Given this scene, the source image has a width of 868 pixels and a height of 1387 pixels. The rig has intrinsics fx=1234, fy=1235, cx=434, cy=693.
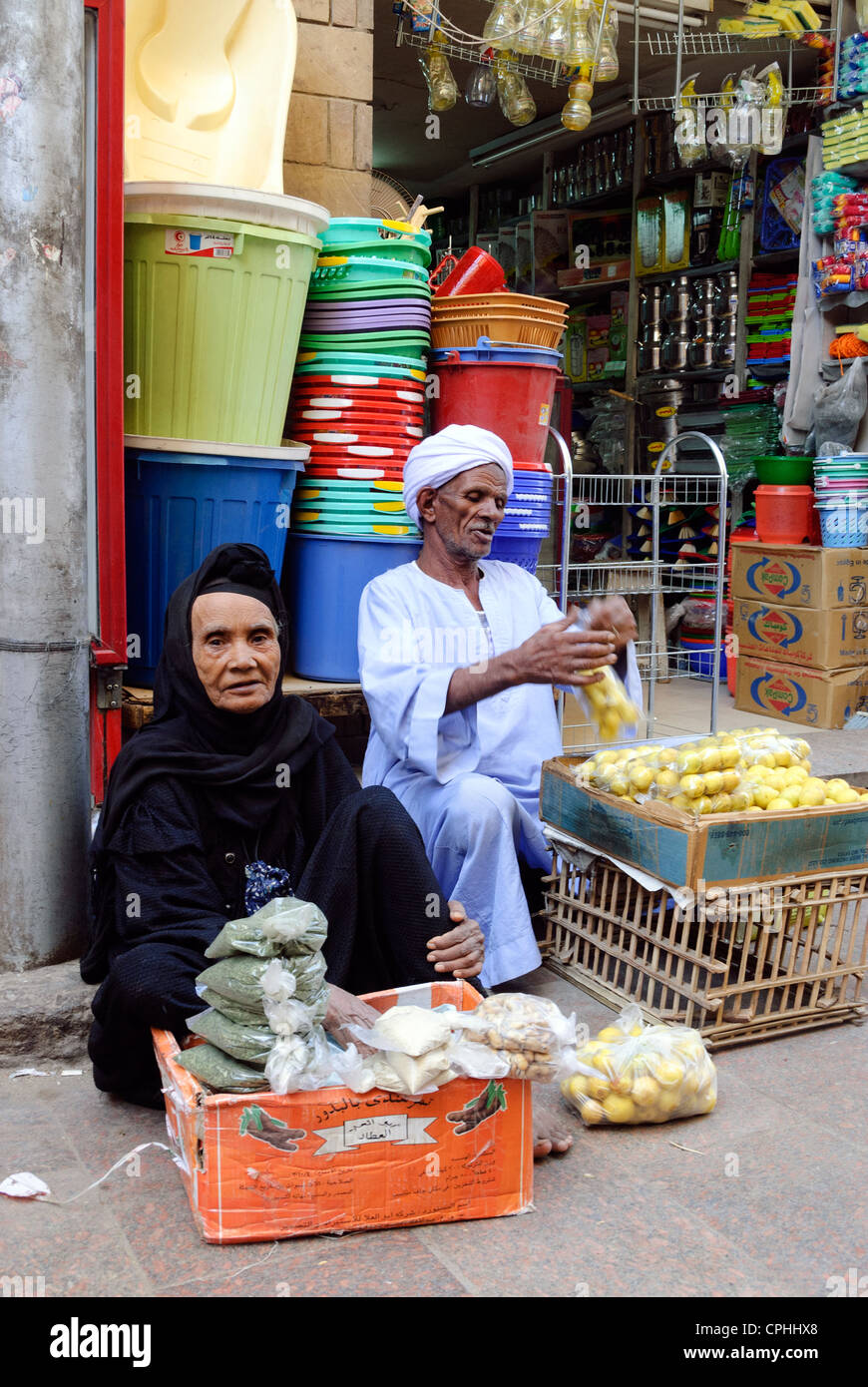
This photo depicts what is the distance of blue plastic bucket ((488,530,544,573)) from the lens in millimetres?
3678

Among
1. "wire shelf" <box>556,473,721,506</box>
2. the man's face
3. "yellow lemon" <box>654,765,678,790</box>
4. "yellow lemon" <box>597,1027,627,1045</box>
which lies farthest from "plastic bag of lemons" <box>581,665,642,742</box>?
"wire shelf" <box>556,473,721,506</box>

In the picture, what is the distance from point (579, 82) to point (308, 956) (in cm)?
421

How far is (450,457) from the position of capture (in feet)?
9.79

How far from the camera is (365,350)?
3.34 m

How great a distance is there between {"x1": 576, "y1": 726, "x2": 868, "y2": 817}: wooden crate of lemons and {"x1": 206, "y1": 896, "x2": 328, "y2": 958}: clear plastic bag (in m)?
0.94

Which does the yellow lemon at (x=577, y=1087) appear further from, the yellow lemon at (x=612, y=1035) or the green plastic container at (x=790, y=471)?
the green plastic container at (x=790, y=471)

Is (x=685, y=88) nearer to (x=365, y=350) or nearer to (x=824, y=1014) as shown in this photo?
(x=365, y=350)

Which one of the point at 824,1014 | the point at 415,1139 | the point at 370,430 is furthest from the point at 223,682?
the point at 824,1014

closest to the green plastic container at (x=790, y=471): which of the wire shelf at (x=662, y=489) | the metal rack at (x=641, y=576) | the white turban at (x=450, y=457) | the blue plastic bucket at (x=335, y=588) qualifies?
the metal rack at (x=641, y=576)

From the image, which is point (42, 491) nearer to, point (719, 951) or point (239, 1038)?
point (239, 1038)

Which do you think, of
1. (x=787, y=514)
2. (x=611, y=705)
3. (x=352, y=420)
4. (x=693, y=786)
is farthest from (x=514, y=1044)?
(x=787, y=514)

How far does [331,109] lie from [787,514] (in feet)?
10.1

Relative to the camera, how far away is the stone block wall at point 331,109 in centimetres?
363

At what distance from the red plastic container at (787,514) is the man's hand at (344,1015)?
4.37m
